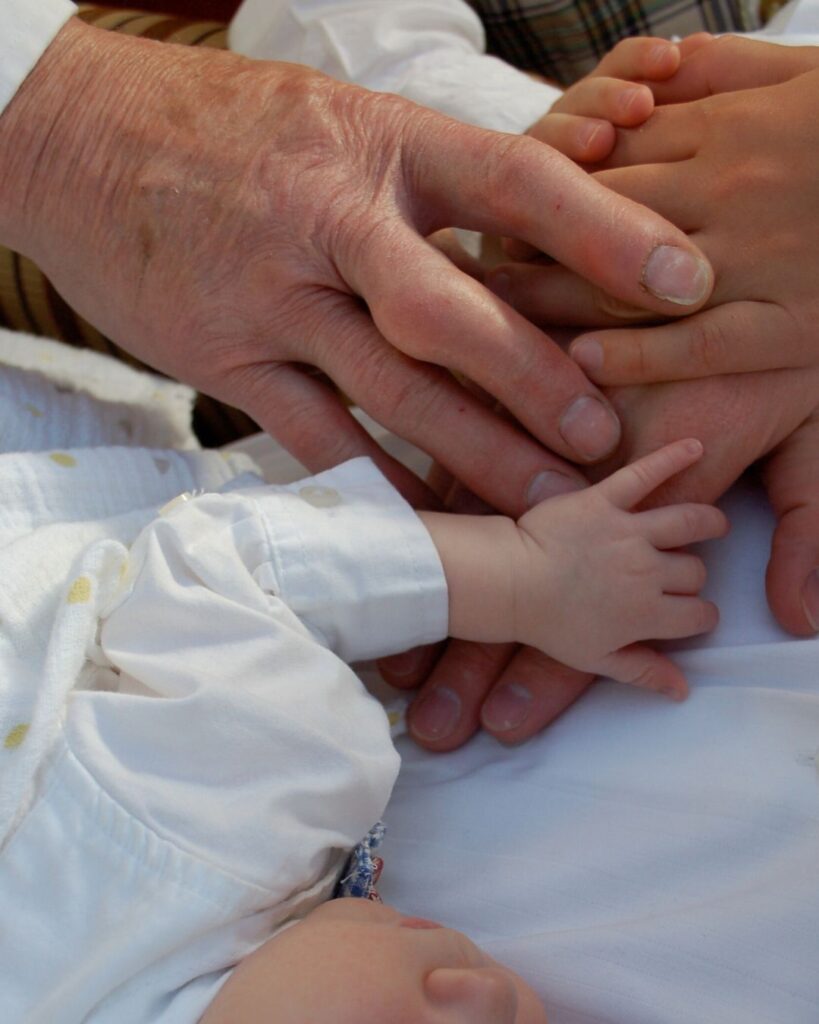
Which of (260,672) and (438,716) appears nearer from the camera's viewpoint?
(260,672)

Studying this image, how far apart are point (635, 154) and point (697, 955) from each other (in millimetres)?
540

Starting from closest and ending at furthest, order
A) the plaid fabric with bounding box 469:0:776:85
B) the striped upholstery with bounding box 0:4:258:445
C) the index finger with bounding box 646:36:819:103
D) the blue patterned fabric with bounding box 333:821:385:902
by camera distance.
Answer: the blue patterned fabric with bounding box 333:821:385:902 < the index finger with bounding box 646:36:819:103 < the striped upholstery with bounding box 0:4:258:445 < the plaid fabric with bounding box 469:0:776:85

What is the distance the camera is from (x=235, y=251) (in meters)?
0.68

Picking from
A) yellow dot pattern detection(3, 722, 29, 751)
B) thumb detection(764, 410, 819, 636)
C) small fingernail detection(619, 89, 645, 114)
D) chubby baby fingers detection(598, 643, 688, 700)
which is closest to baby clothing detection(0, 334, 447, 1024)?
yellow dot pattern detection(3, 722, 29, 751)

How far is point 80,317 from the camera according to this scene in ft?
3.34

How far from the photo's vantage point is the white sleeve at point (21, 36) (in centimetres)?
70

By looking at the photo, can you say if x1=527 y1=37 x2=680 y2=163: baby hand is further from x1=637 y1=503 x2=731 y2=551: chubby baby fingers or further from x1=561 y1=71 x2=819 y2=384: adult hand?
x1=637 y1=503 x2=731 y2=551: chubby baby fingers

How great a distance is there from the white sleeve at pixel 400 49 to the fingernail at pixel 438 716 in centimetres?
53

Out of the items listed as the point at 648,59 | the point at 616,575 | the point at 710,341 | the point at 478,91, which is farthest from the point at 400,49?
the point at 616,575

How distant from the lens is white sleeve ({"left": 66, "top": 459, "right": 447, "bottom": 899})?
0.53 meters

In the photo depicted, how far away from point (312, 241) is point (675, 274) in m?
0.24

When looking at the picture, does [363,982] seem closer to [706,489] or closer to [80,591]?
[80,591]

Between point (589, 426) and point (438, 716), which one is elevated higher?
point (589, 426)

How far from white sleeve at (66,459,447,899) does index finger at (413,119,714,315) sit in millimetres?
198
